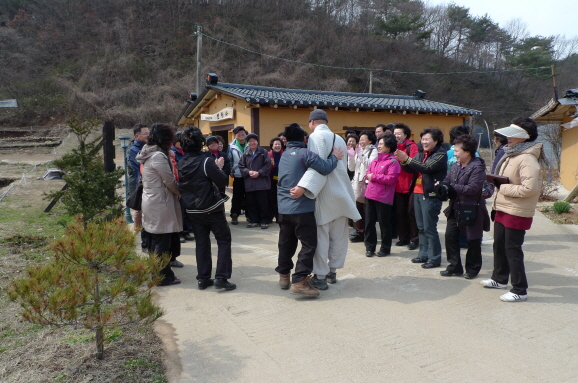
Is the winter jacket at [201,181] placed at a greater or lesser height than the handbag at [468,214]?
greater

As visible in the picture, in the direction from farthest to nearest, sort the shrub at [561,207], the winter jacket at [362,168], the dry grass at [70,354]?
the shrub at [561,207] < the winter jacket at [362,168] < the dry grass at [70,354]

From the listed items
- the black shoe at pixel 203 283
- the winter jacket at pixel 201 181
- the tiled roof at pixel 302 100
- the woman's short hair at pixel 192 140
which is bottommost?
the black shoe at pixel 203 283

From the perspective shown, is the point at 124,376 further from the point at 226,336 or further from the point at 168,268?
the point at 168,268

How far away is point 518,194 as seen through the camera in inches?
148

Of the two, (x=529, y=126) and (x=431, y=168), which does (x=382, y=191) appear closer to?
(x=431, y=168)

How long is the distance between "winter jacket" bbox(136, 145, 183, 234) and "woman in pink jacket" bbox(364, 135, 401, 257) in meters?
2.48

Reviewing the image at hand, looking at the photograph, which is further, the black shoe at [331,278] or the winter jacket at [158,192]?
the black shoe at [331,278]

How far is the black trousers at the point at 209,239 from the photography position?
13.8 feet

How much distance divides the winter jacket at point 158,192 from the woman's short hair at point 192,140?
29 cm

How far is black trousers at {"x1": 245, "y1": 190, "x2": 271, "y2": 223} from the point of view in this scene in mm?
→ 7355

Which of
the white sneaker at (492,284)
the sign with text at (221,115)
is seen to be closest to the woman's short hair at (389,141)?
the white sneaker at (492,284)

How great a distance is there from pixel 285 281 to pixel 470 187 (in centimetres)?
215

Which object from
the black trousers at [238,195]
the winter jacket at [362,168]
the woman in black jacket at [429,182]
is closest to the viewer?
the woman in black jacket at [429,182]

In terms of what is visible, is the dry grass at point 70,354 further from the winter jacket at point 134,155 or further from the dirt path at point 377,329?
the winter jacket at point 134,155
